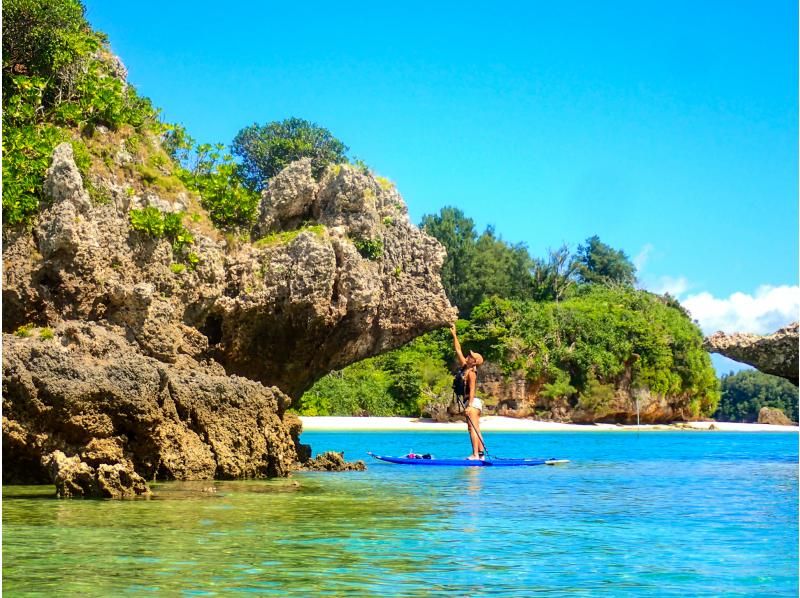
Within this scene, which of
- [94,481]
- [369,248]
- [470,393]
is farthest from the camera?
[470,393]

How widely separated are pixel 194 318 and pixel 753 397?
75404 mm

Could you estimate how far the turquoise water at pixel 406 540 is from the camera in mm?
7066

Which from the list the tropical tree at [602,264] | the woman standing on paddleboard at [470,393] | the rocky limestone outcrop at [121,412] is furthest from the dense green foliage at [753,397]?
the rocky limestone outcrop at [121,412]

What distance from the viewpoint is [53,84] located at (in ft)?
53.8

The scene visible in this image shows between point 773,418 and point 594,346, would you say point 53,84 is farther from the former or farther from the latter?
point 773,418

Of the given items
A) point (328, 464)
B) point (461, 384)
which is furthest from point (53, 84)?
point (461, 384)

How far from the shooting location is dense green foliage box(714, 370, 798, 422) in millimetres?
81125

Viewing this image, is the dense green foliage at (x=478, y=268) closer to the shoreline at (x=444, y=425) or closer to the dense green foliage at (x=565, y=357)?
the dense green foliage at (x=565, y=357)

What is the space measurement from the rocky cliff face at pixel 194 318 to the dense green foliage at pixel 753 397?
222 feet

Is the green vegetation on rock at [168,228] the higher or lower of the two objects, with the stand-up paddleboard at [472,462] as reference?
higher

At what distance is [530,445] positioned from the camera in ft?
104

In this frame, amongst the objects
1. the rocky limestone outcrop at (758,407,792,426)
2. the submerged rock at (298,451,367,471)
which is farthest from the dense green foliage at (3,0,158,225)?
the rocky limestone outcrop at (758,407,792,426)

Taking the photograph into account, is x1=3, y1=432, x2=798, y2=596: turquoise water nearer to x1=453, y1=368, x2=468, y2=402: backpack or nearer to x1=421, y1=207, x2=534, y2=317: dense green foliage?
x1=453, y1=368, x2=468, y2=402: backpack

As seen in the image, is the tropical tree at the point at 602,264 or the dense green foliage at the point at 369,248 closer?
the dense green foliage at the point at 369,248
